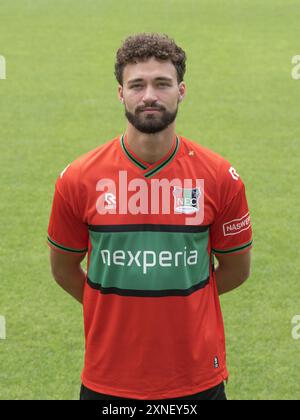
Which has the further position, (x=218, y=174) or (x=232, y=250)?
(x=232, y=250)

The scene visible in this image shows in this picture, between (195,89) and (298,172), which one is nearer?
(298,172)

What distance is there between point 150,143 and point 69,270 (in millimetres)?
831

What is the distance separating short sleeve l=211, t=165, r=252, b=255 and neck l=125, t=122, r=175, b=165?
0.88 feet

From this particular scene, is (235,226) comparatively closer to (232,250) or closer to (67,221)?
(232,250)

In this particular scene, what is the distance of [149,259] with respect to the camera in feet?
10.3

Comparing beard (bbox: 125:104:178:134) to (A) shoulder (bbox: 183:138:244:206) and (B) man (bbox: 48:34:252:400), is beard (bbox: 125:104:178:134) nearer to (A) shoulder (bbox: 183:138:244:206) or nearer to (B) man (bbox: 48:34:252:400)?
(B) man (bbox: 48:34:252:400)

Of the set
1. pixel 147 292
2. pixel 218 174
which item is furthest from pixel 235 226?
pixel 147 292

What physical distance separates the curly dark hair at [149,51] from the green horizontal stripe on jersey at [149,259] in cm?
63

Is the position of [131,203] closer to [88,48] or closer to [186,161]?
[186,161]

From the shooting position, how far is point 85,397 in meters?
3.35

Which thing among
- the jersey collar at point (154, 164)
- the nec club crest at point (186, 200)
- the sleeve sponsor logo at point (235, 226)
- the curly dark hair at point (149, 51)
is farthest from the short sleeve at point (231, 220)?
the curly dark hair at point (149, 51)

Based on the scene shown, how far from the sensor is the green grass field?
5.54m

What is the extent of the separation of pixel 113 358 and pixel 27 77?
1057 centimetres
